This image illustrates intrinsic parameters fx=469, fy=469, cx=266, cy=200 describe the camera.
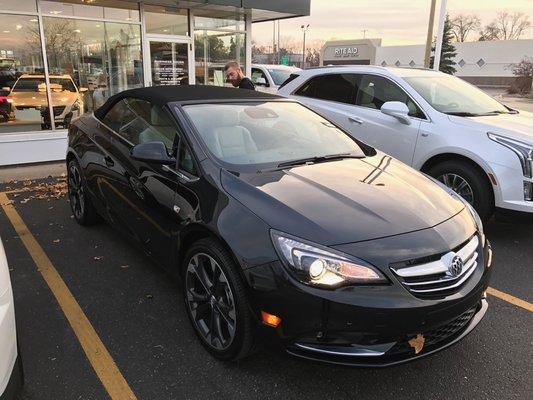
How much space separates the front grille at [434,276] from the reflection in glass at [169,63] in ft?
30.1

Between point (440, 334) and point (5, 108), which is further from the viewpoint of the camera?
point (5, 108)

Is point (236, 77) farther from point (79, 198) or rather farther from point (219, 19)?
point (219, 19)

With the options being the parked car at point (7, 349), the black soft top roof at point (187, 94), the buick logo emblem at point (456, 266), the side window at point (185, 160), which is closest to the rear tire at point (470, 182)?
the black soft top roof at point (187, 94)

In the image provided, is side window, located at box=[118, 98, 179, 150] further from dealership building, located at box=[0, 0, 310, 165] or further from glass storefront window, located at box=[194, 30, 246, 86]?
glass storefront window, located at box=[194, 30, 246, 86]

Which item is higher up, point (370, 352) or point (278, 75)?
point (278, 75)

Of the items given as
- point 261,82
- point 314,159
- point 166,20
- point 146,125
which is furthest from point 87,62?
point 314,159

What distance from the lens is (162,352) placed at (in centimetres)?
290

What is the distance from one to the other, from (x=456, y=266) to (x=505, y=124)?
10.5 ft

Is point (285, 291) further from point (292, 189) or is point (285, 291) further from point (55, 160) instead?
point (55, 160)

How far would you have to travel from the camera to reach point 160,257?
3342mm

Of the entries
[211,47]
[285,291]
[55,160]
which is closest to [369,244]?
[285,291]

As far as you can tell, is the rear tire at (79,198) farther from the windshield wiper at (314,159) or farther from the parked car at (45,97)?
the parked car at (45,97)

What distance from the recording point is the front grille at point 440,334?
90.9 inches

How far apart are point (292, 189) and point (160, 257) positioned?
3.79 ft
